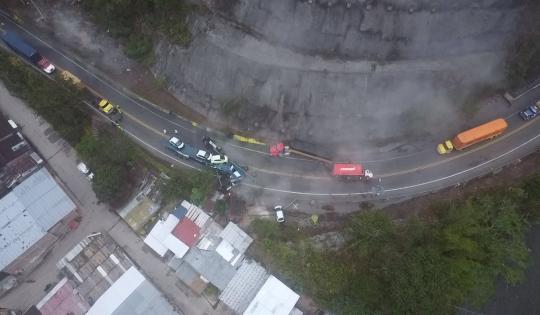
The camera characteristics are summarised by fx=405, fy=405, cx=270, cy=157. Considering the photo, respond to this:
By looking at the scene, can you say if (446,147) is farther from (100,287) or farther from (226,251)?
(100,287)

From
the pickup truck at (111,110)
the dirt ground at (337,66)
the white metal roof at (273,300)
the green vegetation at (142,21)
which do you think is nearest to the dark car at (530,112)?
the dirt ground at (337,66)

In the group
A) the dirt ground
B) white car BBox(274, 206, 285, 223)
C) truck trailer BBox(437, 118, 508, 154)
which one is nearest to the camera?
the dirt ground

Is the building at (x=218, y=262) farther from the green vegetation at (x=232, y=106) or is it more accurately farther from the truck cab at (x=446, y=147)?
the truck cab at (x=446, y=147)

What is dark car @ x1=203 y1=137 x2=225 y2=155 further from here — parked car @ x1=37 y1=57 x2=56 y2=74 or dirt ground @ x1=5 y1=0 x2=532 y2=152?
parked car @ x1=37 y1=57 x2=56 y2=74

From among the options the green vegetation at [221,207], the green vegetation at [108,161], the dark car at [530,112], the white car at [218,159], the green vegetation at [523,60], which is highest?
the green vegetation at [523,60]

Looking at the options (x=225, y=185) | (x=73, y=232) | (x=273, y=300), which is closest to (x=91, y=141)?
(x=73, y=232)

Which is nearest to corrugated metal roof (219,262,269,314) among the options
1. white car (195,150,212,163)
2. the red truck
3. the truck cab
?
white car (195,150,212,163)

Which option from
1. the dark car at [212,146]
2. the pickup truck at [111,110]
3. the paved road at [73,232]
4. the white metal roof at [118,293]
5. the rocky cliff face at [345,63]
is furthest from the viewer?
the pickup truck at [111,110]
